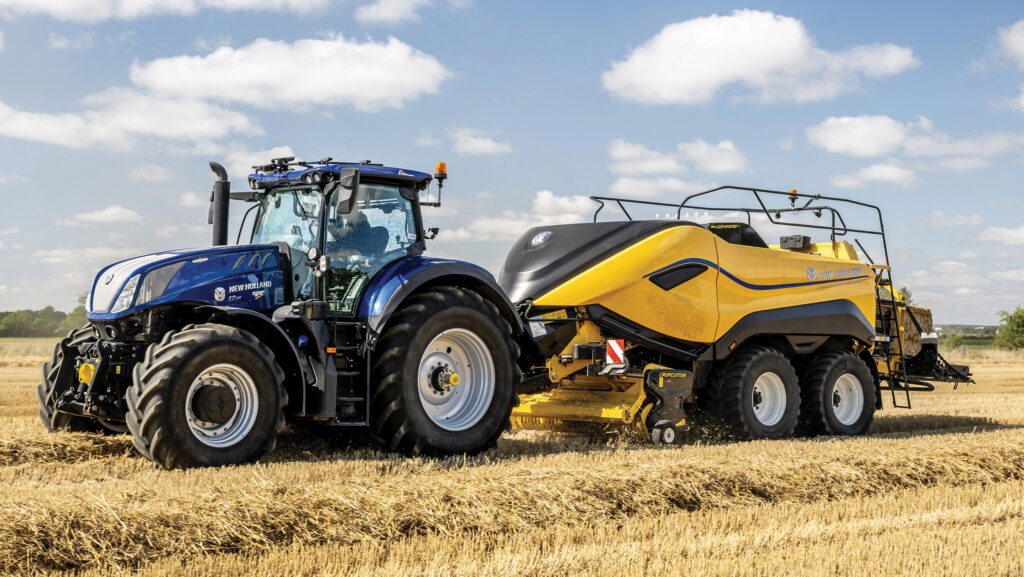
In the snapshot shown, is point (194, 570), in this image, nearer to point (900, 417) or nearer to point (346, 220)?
point (346, 220)

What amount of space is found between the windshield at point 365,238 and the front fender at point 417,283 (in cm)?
11

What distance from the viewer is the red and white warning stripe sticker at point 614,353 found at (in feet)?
30.0

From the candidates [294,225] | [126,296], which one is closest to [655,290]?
[294,225]

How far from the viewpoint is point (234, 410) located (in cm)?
650

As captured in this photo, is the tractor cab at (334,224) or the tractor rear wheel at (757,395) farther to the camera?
the tractor rear wheel at (757,395)

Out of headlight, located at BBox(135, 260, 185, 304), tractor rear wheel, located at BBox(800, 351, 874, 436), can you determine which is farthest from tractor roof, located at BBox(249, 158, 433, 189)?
tractor rear wheel, located at BBox(800, 351, 874, 436)

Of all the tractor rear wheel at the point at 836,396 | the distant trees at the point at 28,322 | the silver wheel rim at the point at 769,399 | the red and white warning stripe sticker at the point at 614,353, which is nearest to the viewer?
the red and white warning stripe sticker at the point at 614,353

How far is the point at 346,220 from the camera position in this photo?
7.48 m

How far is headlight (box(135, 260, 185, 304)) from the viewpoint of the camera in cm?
664

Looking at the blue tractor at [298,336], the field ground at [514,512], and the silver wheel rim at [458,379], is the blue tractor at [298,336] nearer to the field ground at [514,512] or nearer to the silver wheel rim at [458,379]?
the silver wheel rim at [458,379]

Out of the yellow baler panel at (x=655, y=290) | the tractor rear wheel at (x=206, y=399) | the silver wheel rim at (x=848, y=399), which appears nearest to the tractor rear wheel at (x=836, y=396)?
the silver wheel rim at (x=848, y=399)

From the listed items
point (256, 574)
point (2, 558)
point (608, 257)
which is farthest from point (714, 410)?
point (2, 558)

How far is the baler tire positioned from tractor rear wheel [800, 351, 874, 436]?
732cm

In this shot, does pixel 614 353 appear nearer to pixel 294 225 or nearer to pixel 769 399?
pixel 769 399
